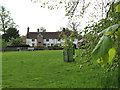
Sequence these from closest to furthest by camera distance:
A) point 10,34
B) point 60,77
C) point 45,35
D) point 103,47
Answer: point 103,47
point 60,77
point 10,34
point 45,35

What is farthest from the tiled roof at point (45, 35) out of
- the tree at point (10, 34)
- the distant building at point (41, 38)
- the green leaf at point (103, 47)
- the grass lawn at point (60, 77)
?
the green leaf at point (103, 47)

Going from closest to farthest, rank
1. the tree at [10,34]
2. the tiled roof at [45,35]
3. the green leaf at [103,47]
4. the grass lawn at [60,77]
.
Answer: the green leaf at [103,47] → the grass lawn at [60,77] → the tree at [10,34] → the tiled roof at [45,35]

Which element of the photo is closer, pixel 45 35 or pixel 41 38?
pixel 41 38

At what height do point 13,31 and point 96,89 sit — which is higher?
point 13,31

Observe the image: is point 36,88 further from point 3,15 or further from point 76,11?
point 3,15

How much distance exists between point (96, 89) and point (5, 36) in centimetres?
4327

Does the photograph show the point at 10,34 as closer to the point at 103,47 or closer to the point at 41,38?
the point at 41,38

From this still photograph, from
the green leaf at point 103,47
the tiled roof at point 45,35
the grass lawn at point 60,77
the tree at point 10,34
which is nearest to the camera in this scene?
the green leaf at point 103,47

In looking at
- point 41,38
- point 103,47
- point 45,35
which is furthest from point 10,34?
point 103,47

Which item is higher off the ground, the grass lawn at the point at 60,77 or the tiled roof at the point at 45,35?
the tiled roof at the point at 45,35

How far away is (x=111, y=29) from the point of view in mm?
366

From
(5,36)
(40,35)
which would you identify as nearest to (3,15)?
(5,36)

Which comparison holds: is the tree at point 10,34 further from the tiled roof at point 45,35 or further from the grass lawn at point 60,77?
the grass lawn at point 60,77

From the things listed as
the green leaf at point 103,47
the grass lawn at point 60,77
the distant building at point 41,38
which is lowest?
the grass lawn at point 60,77
